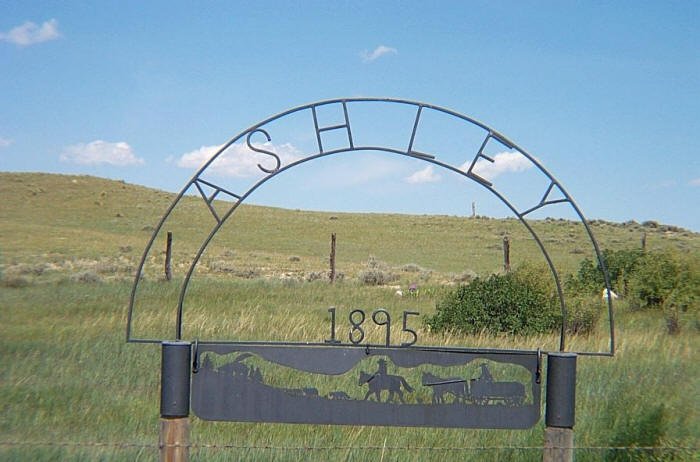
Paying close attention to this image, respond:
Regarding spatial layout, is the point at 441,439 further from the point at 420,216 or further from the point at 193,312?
the point at 420,216

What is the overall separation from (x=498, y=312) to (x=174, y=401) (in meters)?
8.33

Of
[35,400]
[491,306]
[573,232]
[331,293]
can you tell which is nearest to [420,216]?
[573,232]

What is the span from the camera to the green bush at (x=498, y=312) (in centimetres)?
1186

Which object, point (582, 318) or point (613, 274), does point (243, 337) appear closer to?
point (582, 318)

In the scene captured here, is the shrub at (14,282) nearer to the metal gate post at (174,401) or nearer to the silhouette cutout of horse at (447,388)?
the metal gate post at (174,401)

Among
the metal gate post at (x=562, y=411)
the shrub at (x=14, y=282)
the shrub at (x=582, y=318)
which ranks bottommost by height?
the shrub at (x=14, y=282)

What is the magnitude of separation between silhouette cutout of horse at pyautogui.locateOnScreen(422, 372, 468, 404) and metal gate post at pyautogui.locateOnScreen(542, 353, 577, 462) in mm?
512

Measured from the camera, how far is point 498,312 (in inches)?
476

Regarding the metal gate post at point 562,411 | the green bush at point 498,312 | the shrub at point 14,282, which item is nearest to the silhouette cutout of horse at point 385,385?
the metal gate post at point 562,411

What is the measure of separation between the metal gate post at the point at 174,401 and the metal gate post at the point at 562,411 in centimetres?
208

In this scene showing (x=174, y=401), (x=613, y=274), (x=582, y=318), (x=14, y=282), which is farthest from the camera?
(x=14, y=282)

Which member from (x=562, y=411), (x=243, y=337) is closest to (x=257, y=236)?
(x=243, y=337)

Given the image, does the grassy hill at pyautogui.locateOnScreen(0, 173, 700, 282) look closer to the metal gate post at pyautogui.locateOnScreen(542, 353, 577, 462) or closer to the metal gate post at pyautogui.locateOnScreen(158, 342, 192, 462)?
the metal gate post at pyautogui.locateOnScreen(158, 342, 192, 462)

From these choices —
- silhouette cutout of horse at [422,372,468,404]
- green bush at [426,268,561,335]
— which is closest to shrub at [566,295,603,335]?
green bush at [426,268,561,335]
